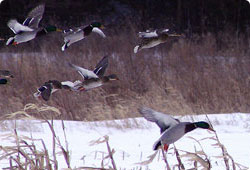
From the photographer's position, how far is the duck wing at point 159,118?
4.94 feet

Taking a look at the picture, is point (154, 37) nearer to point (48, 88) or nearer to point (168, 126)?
point (48, 88)

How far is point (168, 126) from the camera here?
5.04ft

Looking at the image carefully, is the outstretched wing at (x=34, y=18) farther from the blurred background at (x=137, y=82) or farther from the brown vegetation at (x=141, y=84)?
the brown vegetation at (x=141, y=84)

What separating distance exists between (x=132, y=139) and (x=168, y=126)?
9.30ft

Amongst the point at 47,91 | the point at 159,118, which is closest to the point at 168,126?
the point at 159,118

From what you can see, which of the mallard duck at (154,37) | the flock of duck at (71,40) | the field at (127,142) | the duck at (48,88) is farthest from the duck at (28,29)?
the field at (127,142)

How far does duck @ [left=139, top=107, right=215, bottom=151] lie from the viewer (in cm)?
149

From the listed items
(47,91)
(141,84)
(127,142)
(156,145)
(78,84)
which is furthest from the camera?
(141,84)

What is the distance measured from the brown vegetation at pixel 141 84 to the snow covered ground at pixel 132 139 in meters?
1.08

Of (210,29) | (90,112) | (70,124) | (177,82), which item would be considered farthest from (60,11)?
(70,124)

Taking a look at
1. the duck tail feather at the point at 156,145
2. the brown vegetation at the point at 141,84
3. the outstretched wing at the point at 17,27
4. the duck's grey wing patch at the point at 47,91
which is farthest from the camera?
the brown vegetation at the point at 141,84

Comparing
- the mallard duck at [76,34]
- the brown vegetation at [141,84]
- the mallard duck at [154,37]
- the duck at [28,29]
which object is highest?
the duck at [28,29]

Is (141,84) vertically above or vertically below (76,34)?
below

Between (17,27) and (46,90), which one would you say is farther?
(17,27)
